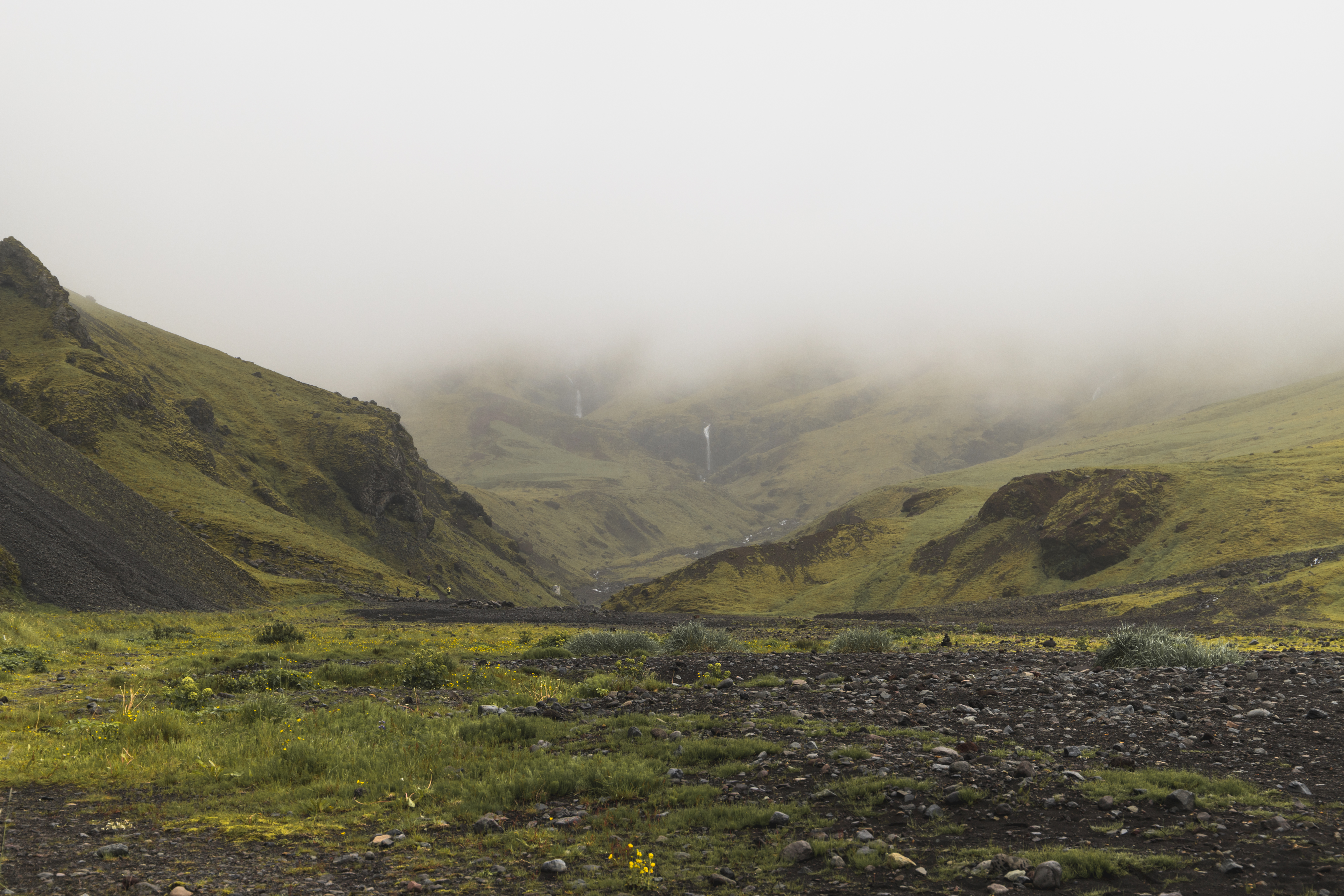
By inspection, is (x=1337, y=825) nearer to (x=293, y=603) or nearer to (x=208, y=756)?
(x=208, y=756)

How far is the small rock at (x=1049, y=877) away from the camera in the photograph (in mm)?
6051

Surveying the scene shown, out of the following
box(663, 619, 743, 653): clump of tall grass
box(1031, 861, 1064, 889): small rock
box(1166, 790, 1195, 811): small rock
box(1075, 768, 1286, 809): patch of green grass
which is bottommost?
box(663, 619, 743, 653): clump of tall grass

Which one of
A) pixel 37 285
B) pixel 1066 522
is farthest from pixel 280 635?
pixel 37 285

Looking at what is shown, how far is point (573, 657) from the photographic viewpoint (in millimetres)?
22578

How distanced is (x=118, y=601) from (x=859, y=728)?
37.5 metres

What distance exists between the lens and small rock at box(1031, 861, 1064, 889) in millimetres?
6051

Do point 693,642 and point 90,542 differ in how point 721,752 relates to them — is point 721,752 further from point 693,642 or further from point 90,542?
point 90,542

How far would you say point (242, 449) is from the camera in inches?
3479

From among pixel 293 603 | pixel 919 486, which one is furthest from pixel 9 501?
pixel 919 486

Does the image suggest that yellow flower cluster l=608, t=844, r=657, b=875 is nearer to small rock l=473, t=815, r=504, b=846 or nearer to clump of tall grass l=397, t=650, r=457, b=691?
small rock l=473, t=815, r=504, b=846

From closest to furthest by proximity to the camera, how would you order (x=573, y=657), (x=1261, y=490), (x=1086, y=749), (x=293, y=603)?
(x=1086, y=749) < (x=573, y=657) < (x=293, y=603) < (x=1261, y=490)

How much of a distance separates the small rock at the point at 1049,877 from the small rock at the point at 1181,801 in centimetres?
241

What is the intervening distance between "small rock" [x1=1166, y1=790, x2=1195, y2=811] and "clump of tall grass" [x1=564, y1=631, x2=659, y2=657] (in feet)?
53.0

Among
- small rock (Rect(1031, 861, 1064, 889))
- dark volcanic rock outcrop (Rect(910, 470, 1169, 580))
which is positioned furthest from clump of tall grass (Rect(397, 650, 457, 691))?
dark volcanic rock outcrop (Rect(910, 470, 1169, 580))
